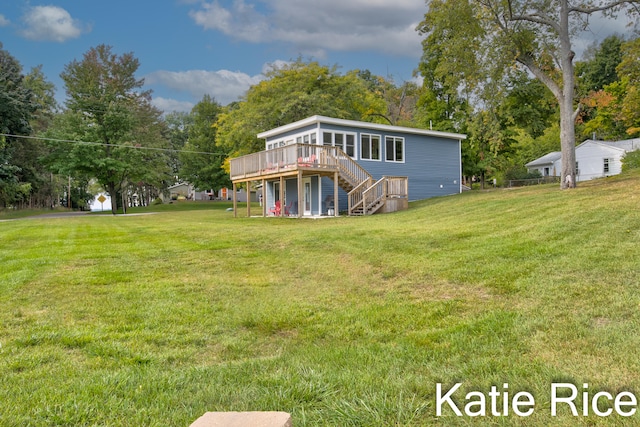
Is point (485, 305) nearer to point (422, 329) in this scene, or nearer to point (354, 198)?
point (422, 329)

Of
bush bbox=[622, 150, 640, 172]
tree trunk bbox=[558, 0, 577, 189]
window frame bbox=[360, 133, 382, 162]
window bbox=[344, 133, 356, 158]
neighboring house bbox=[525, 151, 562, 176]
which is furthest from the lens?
neighboring house bbox=[525, 151, 562, 176]

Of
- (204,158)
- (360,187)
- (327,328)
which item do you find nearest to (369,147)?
(360,187)

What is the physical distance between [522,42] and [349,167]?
8.45 m

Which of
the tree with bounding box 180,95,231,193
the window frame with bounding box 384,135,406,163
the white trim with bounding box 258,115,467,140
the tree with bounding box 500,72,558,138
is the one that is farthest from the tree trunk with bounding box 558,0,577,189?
the tree with bounding box 180,95,231,193

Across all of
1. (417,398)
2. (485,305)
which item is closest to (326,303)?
(485,305)

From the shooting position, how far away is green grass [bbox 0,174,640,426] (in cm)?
250

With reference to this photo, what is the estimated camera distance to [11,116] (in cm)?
3098

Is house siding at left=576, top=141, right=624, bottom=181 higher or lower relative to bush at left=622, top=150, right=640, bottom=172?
higher

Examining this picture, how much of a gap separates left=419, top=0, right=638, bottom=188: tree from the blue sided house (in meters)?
5.40

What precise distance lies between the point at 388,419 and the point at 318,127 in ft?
60.9

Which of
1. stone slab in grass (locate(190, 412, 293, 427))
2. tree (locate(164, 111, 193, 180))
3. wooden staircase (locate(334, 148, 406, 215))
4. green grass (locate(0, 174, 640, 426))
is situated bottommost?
green grass (locate(0, 174, 640, 426))

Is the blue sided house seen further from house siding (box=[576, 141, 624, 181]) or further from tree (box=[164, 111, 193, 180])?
tree (box=[164, 111, 193, 180])

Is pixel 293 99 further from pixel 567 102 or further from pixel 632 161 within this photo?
pixel 632 161

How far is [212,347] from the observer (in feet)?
11.9
